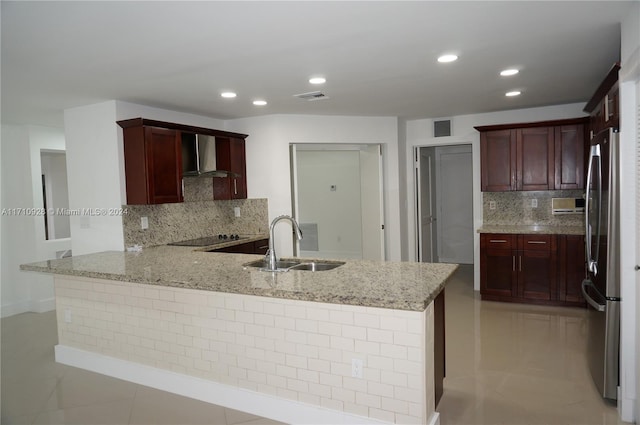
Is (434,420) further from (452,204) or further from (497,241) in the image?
(452,204)

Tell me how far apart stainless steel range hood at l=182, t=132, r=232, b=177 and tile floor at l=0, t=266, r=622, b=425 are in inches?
89.3

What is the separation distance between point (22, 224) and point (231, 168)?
110 inches

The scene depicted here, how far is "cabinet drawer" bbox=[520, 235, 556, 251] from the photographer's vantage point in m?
4.93

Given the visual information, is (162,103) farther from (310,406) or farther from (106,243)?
(310,406)

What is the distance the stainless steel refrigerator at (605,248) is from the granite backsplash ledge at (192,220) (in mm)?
3626

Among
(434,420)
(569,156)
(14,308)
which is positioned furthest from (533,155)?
(14,308)

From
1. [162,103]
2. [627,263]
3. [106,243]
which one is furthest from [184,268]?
[627,263]

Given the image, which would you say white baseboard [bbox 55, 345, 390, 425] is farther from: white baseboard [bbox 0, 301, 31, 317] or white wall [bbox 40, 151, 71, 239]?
white wall [bbox 40, 151, 71, 239]

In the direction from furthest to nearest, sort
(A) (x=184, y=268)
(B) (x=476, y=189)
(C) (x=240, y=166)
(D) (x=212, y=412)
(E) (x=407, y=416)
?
(B) (x=476, y=189) < (C) (x=240, y=166) < (A) (x=184, y=268) < (D) (x=212, y=412) < (E) (x=407, y=416)

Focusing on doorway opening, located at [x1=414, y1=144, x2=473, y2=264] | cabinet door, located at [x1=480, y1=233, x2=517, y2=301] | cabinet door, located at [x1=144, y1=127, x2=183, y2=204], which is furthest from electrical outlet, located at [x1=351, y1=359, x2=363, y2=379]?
doorway opening, located at [x1=414, y1=144, x2=473, y2=264]

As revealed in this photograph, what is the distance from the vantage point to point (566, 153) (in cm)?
514

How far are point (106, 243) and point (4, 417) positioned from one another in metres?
1.93

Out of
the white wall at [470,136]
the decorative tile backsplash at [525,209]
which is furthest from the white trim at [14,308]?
the decorative tile backsplash at [525,209]

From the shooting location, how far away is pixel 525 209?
570cm
